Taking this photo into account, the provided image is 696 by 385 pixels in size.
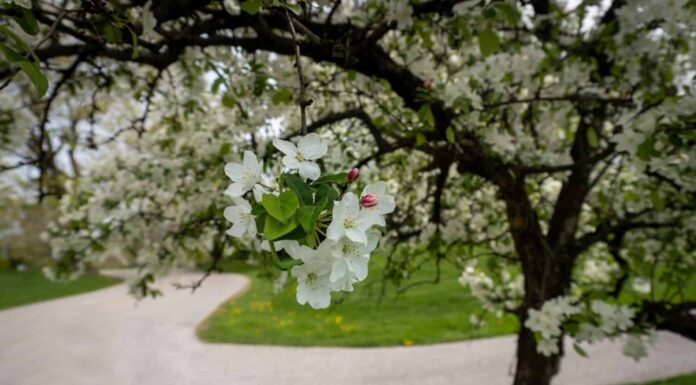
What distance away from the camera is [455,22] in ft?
8.43

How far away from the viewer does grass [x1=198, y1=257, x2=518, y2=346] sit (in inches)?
262

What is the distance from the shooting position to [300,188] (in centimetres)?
76

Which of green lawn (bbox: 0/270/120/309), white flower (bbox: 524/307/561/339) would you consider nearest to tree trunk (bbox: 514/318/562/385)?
white flower (bbox: 524/307/561/339)

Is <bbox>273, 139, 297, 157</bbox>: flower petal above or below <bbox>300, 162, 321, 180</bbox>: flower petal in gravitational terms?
Result: above

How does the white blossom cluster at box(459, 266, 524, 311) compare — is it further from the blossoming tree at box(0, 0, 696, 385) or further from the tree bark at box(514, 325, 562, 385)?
the tree bark at box(514, 325, 562, 385)

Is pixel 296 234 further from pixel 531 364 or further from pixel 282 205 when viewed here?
pixel 531 364

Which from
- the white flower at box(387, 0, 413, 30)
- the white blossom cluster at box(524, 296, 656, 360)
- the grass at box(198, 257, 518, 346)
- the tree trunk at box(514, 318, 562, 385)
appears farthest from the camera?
the grass at box(198, 257, 518, 346)

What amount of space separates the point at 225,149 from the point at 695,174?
232 centimetres

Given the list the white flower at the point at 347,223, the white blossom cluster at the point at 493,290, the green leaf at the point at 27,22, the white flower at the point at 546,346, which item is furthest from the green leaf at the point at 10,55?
the white blossom cluster at the point at 493,290

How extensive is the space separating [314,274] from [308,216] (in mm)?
137

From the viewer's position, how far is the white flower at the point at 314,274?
76 cm

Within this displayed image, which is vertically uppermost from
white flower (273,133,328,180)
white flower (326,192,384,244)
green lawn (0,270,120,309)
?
white flower (273,133,328,180)

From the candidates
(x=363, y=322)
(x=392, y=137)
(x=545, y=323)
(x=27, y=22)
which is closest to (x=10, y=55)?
(x=27, y=22)

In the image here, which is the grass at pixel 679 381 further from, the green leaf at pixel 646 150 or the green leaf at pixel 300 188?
the green leaf at pixel 300 188
